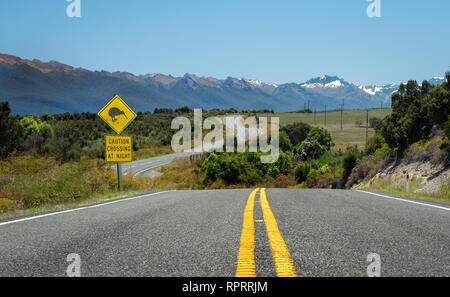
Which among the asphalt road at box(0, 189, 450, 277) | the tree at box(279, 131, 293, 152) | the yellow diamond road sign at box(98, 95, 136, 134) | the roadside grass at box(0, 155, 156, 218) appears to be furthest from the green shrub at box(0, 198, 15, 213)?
the tree at box(279, 131, 293, 152)

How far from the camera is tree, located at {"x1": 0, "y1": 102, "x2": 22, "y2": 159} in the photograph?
122ft

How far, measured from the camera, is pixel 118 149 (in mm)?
14617

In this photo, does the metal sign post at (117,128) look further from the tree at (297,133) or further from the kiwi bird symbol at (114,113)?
the tree at (297,133)

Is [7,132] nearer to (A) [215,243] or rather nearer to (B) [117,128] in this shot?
(B) [117,128]

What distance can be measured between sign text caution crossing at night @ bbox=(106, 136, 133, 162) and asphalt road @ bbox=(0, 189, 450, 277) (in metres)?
8.19

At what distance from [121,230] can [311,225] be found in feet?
8.15

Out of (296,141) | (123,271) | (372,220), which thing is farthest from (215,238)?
(296,141)

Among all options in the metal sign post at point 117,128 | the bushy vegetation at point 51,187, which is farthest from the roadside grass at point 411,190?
the bushy vegetation at point 51,187

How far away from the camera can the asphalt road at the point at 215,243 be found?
119 inches

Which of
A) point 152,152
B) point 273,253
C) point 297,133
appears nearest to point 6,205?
point 273,253

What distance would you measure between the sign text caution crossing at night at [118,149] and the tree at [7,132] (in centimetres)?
2733

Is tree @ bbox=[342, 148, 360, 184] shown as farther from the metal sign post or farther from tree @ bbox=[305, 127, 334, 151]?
tree @ bbox=[305, 127, 334, 151]

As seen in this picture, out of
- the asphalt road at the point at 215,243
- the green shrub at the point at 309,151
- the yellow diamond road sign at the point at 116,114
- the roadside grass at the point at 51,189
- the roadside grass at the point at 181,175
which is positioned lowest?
the roadside grass at the point at 181,175

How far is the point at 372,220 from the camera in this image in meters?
5.44
